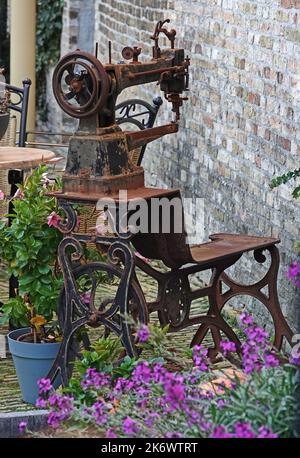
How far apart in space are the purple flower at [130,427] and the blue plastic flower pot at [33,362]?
6.11 ft

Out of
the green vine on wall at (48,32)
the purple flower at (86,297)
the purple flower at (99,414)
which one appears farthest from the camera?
the green vine on wall at (48,32)

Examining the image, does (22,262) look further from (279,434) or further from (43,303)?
(279,434)

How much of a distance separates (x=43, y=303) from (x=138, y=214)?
0.69 meters

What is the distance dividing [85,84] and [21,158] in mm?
1818

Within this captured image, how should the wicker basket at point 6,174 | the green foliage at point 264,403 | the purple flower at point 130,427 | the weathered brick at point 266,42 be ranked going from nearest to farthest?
1. the green foliage at point 264,403
2. the purple flower at point 130,427
3. the weathered brick at point 266,42
4. the wicker basket at point 6,174

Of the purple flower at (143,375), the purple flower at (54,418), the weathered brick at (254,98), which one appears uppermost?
the weathered brick at (254,98)

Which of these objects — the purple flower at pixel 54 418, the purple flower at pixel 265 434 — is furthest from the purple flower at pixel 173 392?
the purple flower at pixel 54 418

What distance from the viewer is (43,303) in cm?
525

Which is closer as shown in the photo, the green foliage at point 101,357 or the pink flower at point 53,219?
the green foliage at point 101,357

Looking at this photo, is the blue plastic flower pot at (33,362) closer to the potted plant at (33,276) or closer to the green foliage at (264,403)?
the potted plant at (33,276)

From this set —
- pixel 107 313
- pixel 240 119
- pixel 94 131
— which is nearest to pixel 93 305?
pixel 107 313

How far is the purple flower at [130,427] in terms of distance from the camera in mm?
3428

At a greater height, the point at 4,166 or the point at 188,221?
the point at 4,166

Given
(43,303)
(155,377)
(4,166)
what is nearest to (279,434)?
(155,377)
